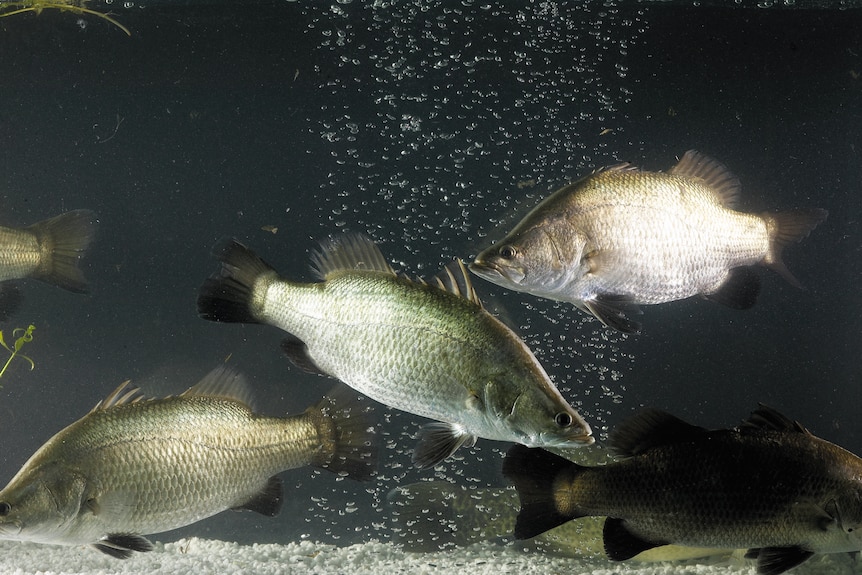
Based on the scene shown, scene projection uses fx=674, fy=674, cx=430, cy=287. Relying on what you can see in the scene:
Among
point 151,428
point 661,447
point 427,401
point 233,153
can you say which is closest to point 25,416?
point 233,153

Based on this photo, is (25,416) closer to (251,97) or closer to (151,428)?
(251,97)

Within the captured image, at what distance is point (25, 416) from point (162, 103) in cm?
270

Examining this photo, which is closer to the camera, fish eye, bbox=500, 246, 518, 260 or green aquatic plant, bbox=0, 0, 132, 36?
fish eye, bbox=500, 246, 518, 260

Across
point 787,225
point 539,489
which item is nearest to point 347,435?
point 539,489

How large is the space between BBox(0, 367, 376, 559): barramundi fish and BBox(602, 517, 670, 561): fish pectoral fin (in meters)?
0.89

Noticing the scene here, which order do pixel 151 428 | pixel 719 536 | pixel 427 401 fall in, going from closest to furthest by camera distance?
pixel 427 401
pixel 719 536
pixel 151 428

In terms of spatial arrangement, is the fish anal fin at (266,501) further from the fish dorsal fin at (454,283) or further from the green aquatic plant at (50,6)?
the green aquatic plant at (50,6)

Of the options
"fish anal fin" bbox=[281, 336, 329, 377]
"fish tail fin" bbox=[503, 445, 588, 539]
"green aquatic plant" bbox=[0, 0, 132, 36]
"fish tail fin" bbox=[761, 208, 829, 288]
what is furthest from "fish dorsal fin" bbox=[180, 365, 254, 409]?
"green aquatic plant" bbox=[0, 0, 132, 36]

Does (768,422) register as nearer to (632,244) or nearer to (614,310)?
(614,310)

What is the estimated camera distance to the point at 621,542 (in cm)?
231

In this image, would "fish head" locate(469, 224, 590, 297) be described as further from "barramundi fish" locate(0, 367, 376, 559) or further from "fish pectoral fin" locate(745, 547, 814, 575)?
"fish pectoral fin" locate(745, 547, 814, 575)

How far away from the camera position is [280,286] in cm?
239

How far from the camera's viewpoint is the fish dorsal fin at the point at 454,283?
7.11ft

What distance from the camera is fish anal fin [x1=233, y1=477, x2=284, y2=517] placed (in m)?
2.55
